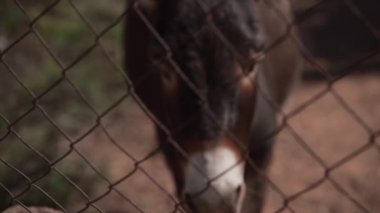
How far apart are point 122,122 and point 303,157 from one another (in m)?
1.00

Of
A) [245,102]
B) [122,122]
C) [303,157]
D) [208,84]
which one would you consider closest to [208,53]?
[208,84]

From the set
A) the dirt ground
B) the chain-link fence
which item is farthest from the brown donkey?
the dirt ground

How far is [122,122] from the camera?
16.4ft

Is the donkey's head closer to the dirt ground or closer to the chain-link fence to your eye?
the chain-link fence

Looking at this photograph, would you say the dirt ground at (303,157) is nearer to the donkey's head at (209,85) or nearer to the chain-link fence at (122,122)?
the chain-link fence at (122,122)

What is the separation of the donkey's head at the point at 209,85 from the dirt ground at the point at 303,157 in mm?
1145

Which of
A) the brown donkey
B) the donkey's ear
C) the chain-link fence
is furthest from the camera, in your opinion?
the chain-link fence

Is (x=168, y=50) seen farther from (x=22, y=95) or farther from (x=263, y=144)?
(x=22, y=95)

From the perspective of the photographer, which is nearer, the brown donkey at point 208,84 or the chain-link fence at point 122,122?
the brown donkey at point 208,84

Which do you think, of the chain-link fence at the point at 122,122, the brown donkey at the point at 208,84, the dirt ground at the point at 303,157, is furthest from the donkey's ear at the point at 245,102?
the dirt ground at the point at 303,157

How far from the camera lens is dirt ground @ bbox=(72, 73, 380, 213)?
429cm

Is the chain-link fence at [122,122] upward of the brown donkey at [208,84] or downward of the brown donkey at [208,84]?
upward

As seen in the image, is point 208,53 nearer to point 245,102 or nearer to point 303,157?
point 245,102

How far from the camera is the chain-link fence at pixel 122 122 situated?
157 inches
